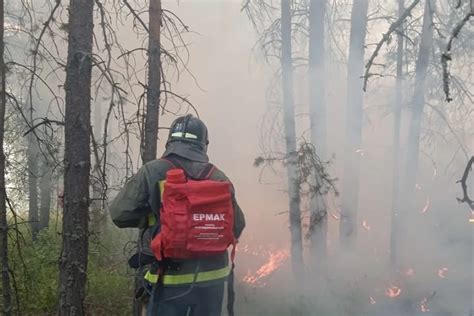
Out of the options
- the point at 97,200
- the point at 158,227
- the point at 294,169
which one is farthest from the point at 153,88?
the point at 294,169

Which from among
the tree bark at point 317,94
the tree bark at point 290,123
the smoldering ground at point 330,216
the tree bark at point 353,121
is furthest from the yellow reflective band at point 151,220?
the tree bark at point 353,121

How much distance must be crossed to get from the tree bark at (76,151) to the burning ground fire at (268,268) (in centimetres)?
784

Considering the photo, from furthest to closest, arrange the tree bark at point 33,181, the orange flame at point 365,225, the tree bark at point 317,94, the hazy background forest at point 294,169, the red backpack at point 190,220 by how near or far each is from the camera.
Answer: the orange flame at point 365,225 → the tree bark at point 317,94 → the tree bark at point 33,181 → the hazy background forest at point 294,169 → the red backpack at point 190,220

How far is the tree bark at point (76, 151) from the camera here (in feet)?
14.1

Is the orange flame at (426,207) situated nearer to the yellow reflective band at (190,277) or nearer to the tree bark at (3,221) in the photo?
the tree bark at (3,221)

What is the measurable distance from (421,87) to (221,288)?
455 inches

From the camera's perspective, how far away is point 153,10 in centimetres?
593

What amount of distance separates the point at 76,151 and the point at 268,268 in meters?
8.97

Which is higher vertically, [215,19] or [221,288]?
[215,19]

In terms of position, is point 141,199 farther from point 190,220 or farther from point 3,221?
point 3,221

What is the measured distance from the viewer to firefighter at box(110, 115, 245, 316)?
3.33m

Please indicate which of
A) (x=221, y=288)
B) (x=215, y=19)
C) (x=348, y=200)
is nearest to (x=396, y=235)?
(x=348, y=200)

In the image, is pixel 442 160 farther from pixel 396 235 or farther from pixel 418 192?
pixel 396 235

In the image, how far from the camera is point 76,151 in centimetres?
429
